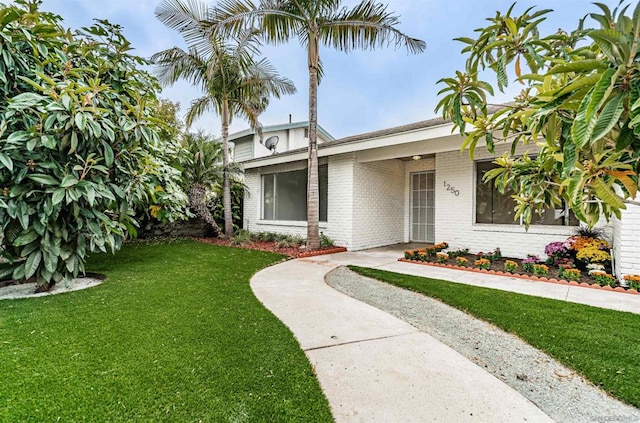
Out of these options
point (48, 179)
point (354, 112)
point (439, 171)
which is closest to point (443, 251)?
point (439, 171)

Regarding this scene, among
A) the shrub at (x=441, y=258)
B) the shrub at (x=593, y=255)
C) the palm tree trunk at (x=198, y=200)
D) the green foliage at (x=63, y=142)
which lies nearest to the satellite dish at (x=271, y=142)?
the palm tree trunk at (x=198, y=200)

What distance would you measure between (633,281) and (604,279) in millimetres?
317

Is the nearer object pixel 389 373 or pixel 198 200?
pixel 389 373

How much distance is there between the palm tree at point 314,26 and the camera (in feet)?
24.7

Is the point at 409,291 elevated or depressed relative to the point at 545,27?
depressed

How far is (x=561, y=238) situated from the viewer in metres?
6.45

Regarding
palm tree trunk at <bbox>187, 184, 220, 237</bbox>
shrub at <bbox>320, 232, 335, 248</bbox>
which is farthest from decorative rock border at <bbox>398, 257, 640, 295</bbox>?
palm tree trunk at <bbox>187, 184, 220, 237</bbox>

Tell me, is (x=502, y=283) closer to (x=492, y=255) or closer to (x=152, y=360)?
(x=492, y=255)

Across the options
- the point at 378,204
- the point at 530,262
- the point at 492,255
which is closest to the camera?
the point at 530,262

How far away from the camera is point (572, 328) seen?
127 inches

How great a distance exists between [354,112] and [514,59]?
1673cm

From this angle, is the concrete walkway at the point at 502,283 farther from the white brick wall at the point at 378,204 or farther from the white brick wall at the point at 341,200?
the white brick wall at the point at 378,204

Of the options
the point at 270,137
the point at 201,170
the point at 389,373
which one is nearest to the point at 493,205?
the point at 389,373

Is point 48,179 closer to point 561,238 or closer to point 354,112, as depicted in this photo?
point 561,238
